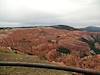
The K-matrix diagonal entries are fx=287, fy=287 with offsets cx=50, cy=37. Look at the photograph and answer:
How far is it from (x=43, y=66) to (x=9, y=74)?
421 cm

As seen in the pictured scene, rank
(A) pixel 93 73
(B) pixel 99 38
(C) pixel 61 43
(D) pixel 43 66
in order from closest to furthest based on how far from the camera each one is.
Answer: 1. (A) pixel 93 73
2. (D) pixel 43 66
3. (C) pixel 61 43
4. (B) pixel 99 38

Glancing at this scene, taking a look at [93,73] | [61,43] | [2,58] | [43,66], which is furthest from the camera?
[61,43]

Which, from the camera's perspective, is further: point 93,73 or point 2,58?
point 2,58

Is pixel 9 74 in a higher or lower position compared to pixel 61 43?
A: higher

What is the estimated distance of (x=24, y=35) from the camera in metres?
41.9

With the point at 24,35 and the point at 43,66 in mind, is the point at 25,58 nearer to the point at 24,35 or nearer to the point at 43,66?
the point at 43,66

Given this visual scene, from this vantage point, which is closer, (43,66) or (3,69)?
(43,66)

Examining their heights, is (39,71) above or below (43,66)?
below

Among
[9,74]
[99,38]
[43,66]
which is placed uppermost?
[43,66]

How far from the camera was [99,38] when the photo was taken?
56312mm

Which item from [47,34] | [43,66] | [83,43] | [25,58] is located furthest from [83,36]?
[43,66]

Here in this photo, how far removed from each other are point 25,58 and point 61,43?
2810cm

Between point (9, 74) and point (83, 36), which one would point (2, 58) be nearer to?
point (9, 74)

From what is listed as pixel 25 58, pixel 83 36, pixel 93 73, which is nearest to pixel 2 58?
pixel 25 58
